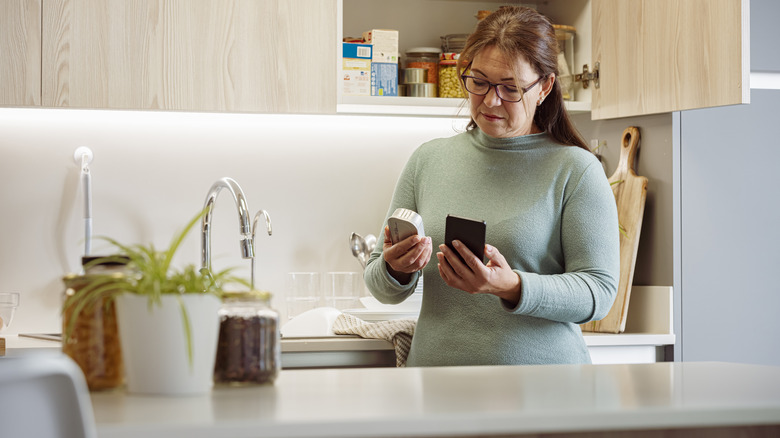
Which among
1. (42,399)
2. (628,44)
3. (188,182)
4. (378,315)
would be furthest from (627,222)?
(42,399)

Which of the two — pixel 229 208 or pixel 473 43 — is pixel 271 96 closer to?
pixel 229 208

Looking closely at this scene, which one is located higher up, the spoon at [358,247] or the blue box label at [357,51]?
the blue box label at [357,51]

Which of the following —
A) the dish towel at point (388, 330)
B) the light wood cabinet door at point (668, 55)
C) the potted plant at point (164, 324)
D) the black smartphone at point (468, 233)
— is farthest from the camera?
the dish towel at point (388, 330)

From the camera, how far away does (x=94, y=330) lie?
1039 mm

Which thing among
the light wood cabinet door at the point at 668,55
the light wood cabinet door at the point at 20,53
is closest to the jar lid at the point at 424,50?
the light wood cabinet door at the point at 668,55

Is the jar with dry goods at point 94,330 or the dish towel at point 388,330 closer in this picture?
the jar with dry goods at point 94,330

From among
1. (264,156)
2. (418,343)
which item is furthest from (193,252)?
(418,343)

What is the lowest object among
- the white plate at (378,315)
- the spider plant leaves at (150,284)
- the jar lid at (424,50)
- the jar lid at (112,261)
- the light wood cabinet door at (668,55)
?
the white plate at (378,315)

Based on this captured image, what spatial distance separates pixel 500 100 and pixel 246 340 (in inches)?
36.1

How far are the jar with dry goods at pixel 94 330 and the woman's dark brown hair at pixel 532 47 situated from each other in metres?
1.03

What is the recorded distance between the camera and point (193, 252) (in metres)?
2.71

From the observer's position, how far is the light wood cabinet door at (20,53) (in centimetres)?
230

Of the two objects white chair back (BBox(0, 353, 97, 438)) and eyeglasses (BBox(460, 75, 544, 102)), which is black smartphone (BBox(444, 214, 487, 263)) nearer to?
eyeglasses (BBox(460, 75, 544, 102))

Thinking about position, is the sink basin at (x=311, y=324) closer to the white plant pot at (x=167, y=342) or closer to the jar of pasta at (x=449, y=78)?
the jar of pasta at (x=449, y=78)
